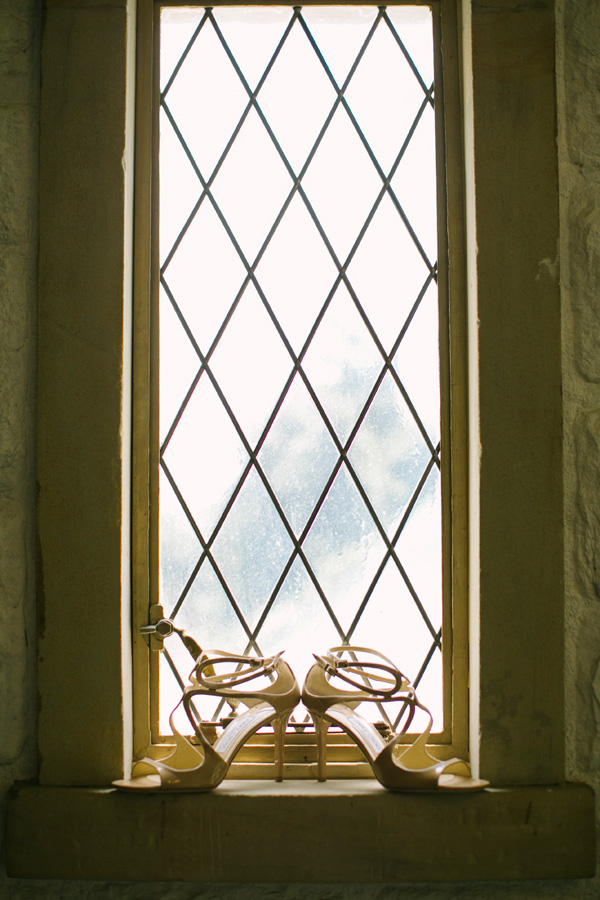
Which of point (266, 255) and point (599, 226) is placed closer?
point (599, 226)

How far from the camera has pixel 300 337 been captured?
4.70ft

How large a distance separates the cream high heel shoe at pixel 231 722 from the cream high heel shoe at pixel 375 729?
60 mm

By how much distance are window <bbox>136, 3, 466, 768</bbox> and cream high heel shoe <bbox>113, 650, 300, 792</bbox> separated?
0.09 m

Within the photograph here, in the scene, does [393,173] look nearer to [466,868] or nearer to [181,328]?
[181,328]

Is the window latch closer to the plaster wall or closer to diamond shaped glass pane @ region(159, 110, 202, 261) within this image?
the plaster wall

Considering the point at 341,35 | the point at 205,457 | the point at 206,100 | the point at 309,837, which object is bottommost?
the point at 309,837

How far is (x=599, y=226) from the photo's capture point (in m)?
1.28

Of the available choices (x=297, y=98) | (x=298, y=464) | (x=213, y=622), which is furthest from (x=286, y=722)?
(x=297, y=98)

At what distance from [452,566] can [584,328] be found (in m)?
0.55

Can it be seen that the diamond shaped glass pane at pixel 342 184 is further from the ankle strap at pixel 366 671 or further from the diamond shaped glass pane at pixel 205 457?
the ankle strap at pixel 366 671

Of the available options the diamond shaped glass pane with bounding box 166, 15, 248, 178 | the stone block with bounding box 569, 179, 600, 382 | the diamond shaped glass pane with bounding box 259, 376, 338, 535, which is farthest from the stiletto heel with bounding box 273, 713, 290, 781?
the diamond shaped glass pane with bounding box 166, 15, 248, 178

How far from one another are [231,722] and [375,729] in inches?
11.7

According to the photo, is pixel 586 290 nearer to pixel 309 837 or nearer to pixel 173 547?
pixel 173 547

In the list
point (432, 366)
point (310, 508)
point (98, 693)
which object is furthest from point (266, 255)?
point (98, 693)
